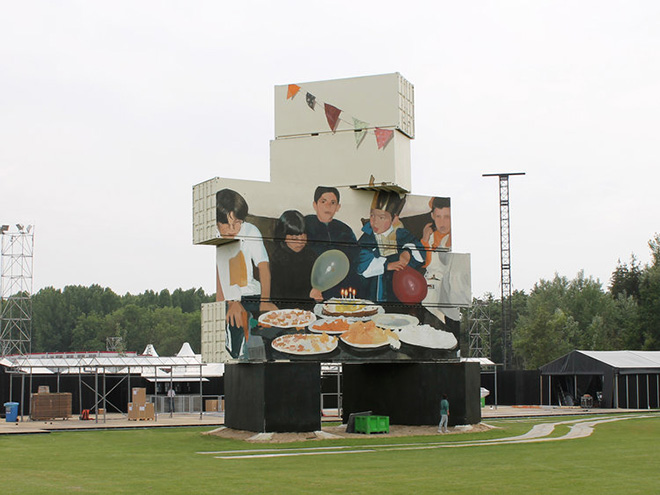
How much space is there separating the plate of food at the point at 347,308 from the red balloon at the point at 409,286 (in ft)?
4.07

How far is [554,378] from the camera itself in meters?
61.6

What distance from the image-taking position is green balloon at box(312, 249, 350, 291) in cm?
3344

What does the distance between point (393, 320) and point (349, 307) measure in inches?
85.0

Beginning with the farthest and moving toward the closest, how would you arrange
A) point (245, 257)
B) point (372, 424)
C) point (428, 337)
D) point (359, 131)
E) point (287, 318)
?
1. point (428, 337)
2. point (359, 131)
3. point (372, 424)
4. point (287, 318)
5. point (245, 257)

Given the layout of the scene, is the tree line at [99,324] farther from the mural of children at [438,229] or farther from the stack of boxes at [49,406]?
the mural of children at [438,229]

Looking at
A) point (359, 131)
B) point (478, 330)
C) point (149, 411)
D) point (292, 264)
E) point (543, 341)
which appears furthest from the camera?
point (478, 330)

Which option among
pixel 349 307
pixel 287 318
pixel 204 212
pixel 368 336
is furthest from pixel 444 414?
pixel 204 212

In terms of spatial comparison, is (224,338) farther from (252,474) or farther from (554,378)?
(554,378)

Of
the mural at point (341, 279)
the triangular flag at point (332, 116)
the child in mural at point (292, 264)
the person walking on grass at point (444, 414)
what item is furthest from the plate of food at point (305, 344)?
the triangular flag at point (332, 116)

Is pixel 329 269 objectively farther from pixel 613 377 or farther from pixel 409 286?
pixel 613 377

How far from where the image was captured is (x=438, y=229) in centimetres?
3681

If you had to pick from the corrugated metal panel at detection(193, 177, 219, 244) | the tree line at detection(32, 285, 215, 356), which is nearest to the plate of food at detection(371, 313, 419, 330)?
the corrugated metal panel at detection(193, 177, 219, 244)

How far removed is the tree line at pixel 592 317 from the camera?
278 ft

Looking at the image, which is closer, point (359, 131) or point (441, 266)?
point (359, 131)
